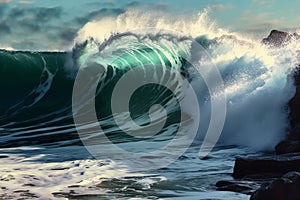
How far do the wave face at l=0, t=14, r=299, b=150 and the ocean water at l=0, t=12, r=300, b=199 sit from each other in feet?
0.11

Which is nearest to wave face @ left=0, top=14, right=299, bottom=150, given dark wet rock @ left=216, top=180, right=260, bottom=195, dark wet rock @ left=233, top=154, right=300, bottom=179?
dark wet rock @ left=233, top=154, right=300, bottom=179

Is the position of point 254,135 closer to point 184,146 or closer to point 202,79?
point 184,146

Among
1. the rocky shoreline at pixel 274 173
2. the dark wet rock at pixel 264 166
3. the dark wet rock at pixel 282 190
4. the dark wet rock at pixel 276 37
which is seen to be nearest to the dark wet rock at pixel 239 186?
the rocky shoreline at pixel 274 173

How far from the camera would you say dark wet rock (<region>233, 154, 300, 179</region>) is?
18.2 feet

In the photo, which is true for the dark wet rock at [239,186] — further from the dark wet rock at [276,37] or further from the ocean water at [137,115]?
the dark wet rock at [276,37]

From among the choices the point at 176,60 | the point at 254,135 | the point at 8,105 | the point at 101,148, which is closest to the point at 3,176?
the point at 101,148

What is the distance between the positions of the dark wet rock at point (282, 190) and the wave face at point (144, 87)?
13.1ft

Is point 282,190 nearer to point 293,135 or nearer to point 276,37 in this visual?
point 293,135

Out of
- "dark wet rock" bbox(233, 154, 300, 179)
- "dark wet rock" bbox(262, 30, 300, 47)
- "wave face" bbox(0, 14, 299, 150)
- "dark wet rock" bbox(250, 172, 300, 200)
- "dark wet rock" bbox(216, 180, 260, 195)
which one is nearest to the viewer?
"dark wet rock" bbox(250, 172, 300, 200)

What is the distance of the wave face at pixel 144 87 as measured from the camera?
31.2 ft

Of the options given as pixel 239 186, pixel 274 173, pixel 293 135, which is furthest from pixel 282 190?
pixel 293 135

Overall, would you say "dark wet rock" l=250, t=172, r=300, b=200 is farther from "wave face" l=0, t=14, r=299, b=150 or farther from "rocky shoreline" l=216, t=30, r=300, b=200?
"wave face" l=0, t=14, r=299, b=150

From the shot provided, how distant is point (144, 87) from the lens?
16516 millimetres

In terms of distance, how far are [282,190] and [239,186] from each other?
97cm
